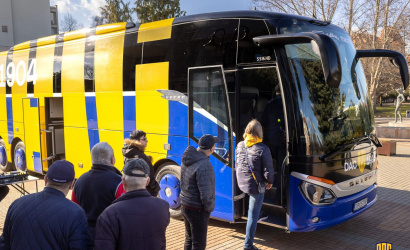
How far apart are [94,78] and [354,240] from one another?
5.74 meters

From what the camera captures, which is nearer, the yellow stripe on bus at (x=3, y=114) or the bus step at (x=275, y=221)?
the bus step at (x=275, y=221)

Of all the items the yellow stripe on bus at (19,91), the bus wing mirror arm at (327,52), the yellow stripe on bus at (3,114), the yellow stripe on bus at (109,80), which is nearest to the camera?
the bus wing mirror arm at (327,52)

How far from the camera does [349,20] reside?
18.4 metres

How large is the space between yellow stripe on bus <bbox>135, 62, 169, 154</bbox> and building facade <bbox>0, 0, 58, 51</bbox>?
45.8 meters

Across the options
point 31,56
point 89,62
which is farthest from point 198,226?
point 31,56

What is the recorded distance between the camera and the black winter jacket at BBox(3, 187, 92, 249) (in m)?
2.54

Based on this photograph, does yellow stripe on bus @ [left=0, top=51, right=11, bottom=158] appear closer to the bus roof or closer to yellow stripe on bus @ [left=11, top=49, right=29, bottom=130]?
yellow stripe on bus @ [left=11, top=49, right=29, bottom=130]

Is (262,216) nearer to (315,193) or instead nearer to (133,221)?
(315,193)

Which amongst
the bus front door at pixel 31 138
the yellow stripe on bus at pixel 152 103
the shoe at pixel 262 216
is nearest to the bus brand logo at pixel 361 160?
the shoe at pixel 262 216

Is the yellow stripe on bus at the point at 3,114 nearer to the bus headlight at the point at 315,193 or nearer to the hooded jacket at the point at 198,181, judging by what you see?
the hooded jacket at the point at 198,181

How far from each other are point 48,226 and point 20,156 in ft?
29.3

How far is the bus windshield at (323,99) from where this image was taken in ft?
16.8

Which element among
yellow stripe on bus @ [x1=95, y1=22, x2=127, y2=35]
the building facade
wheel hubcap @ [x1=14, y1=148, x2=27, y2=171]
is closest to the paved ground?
wheel hubcap @ [x1=14, y1=148, x2=27, y2=171]

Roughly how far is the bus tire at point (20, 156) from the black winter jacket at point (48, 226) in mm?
8504
